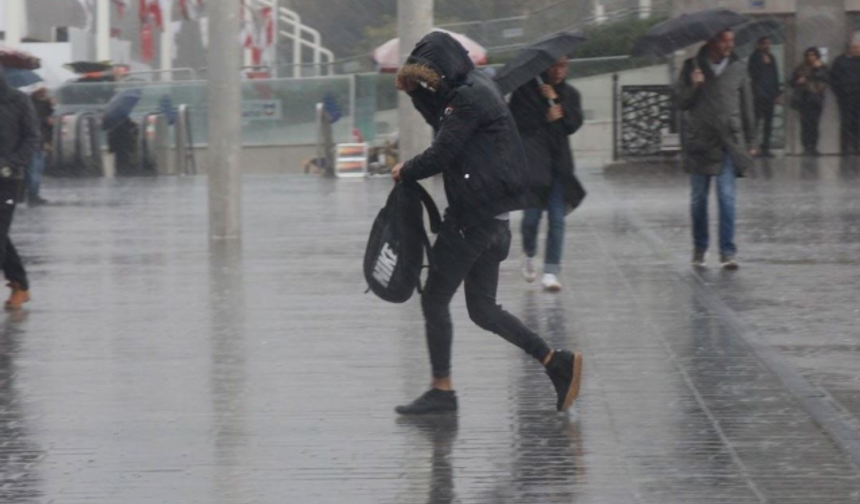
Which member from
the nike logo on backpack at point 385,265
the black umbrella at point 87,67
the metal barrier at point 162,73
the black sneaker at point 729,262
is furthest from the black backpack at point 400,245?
the metal barrier at point 162,73

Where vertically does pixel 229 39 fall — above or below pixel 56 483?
above

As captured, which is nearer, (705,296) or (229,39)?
(705,296)

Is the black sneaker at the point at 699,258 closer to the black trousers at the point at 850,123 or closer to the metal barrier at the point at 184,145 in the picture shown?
the black trousers at the point at 850,123

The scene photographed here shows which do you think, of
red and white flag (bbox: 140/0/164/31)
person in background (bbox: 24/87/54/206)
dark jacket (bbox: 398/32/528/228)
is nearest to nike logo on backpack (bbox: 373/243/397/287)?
dark jacket (bbox: 398/32/528/228)

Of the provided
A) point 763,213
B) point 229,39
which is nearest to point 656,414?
point 229,39

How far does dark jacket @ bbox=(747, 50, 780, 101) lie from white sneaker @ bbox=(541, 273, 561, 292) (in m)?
14.3

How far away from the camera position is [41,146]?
2194cm

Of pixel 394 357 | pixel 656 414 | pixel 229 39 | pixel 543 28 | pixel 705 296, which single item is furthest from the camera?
pixel 543 28

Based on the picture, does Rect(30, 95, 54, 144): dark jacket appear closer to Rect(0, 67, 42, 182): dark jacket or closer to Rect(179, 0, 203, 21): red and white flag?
Rect(0, 67, 42, 182): dark jacket

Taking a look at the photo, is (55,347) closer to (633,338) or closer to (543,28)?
(633,338)

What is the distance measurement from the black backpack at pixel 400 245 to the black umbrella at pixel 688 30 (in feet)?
17.2

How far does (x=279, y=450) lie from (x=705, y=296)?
16.0 ft

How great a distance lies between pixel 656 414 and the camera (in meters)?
7.54

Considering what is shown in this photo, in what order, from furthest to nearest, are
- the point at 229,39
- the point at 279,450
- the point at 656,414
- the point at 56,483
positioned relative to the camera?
the point at 229,39 → the point at 656,414 → the point at 279,450 → the point at 56,483
